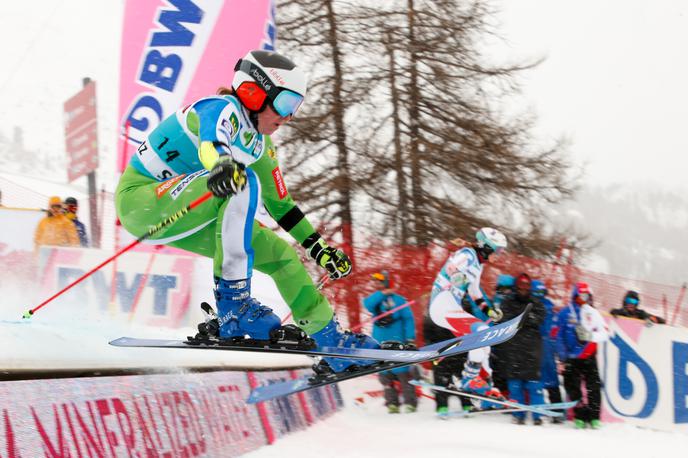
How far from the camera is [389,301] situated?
23.5 feet

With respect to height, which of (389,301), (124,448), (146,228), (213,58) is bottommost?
(124,448)

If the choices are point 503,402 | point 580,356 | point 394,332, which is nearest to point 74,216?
point 394,332

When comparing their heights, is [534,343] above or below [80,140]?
below

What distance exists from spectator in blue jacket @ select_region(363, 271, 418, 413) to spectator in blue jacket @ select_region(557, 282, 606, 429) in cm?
143

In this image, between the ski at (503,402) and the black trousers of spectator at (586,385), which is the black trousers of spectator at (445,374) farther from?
the black trousers of spectator at (586,385)

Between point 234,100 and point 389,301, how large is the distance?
401 centimetres

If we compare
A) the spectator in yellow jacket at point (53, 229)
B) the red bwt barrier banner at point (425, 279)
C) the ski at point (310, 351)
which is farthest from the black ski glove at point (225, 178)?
the red bwt barrier banner at point (425, 279)

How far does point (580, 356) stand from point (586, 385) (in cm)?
27

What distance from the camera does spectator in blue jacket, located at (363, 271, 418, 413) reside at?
705cm

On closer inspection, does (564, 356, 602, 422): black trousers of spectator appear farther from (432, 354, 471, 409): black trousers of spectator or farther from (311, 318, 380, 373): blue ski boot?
(311, 318, 380, 373): blue ski boot

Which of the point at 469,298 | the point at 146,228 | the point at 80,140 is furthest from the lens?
the point at 80,140

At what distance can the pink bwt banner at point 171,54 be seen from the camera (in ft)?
21.6

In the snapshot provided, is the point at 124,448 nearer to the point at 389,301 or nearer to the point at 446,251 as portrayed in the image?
the point at 389,301

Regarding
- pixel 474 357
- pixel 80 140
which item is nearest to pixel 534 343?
pixel 474 357
